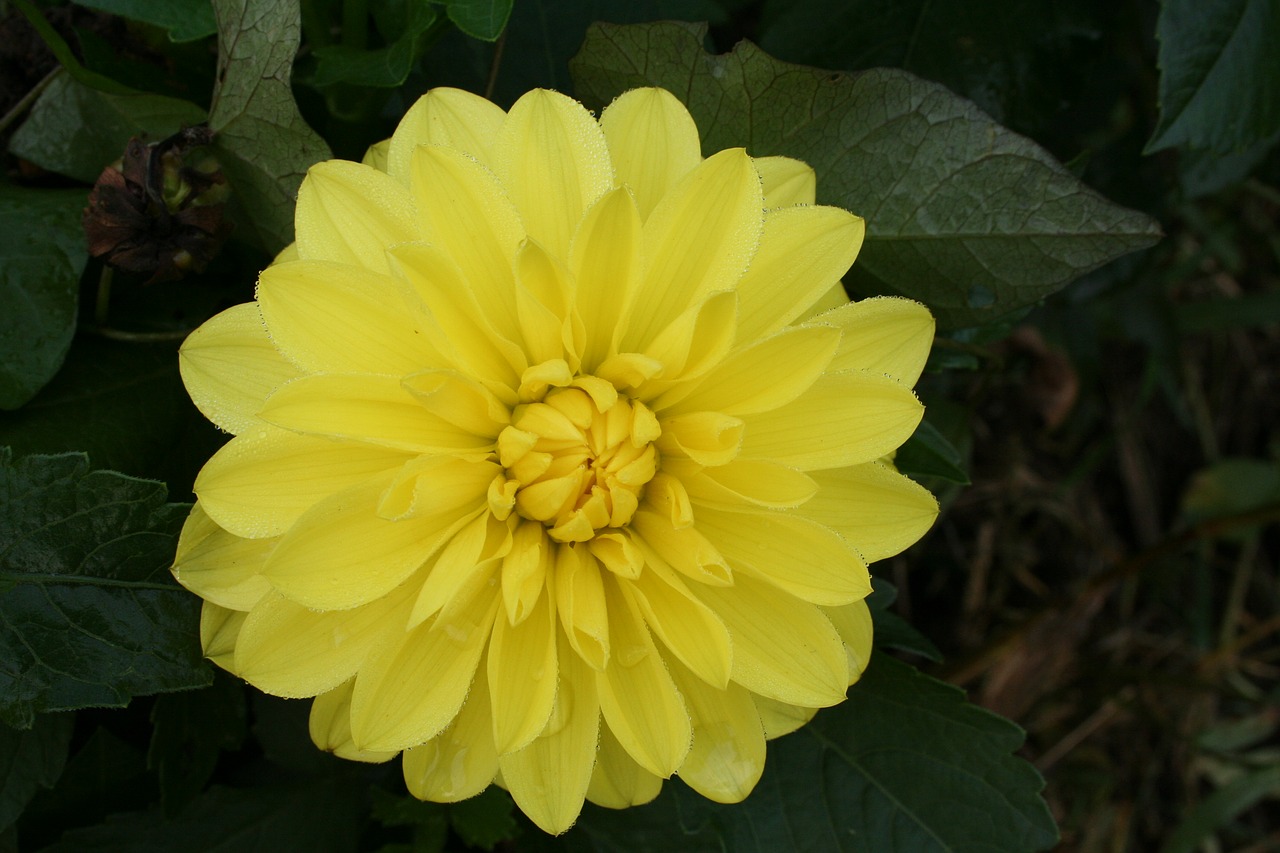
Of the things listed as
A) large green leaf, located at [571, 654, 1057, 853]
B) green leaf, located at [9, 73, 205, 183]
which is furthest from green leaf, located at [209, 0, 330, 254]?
large green leaf, located at [571, 654, 1057, 853]

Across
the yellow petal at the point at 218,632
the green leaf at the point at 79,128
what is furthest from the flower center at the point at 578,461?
the green leaf at the point at 79,128

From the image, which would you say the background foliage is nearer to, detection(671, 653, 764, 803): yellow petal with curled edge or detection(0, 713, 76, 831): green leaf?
detection(0, 713, 76, 831): green leaf

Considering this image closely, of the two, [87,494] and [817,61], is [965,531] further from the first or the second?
[87,494]

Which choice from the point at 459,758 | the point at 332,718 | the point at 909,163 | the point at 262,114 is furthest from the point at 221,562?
the point at 909,163

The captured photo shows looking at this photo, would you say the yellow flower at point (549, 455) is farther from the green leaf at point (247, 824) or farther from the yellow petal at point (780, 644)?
the green leaf at point (247, 824)

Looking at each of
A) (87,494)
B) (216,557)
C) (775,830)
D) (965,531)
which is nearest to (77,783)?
(87,494)

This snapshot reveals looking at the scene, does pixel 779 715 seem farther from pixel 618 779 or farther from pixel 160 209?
pixel 160 209
